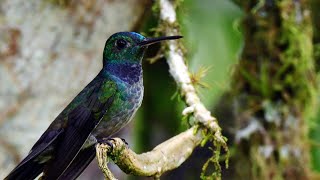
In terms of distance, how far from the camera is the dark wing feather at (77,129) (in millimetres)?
3723

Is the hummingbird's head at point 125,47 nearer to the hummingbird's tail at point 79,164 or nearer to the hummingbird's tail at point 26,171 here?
the hummingbird's tail at point 79,164

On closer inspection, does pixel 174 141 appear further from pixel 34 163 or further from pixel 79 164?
pixel 34 163

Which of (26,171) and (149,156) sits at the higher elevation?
(26,171)

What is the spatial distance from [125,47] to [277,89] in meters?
1.68

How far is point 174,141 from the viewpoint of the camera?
12.7ft

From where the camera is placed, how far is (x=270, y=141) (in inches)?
215

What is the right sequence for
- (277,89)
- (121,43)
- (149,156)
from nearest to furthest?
1. (149,156)
2. (121,43)
3. (277,89)

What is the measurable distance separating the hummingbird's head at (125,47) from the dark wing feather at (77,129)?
7.5 inches

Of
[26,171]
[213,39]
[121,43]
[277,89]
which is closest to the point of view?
[26,171]

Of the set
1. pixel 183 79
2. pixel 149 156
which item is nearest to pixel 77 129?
pixel 149 156

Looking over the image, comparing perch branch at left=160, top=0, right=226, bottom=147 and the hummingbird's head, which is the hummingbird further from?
perch branch at left=160, top=0, right=226, bottom=147

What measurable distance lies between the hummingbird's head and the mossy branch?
0.24 metres

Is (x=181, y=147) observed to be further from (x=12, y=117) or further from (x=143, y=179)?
(x=143, y=179)

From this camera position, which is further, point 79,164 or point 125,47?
point 125,47
